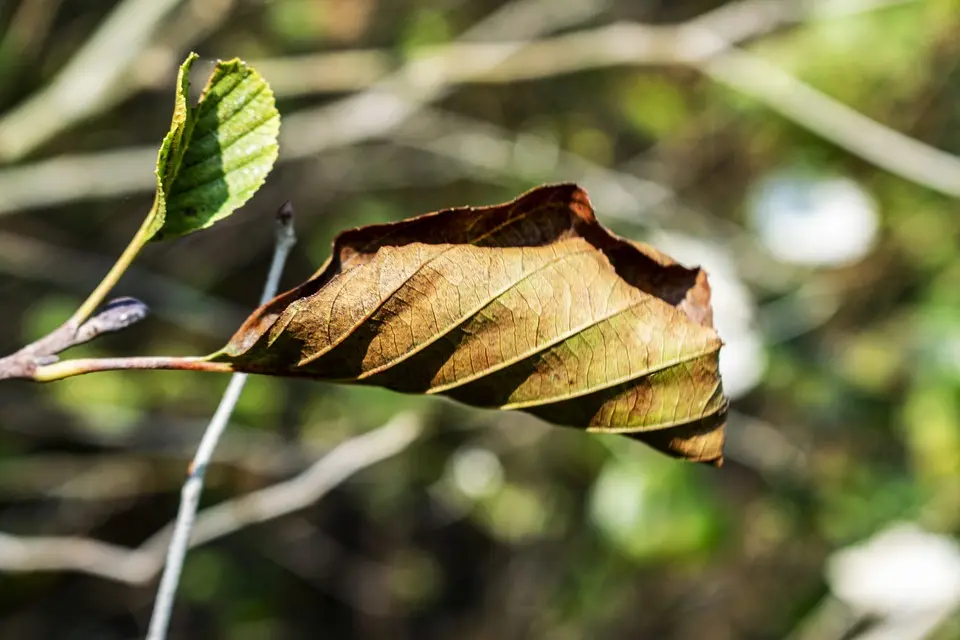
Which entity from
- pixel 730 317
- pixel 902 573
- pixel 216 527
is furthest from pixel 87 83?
pixel 902 573

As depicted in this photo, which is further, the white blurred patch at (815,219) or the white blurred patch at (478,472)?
the white blurred patch at (478,472)

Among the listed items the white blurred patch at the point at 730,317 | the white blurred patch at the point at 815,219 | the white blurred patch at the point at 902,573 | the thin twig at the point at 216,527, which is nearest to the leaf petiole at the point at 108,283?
the thin twig at the point at 216,527

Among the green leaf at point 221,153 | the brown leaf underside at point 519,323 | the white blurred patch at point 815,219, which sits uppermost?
the white blurred patch at point 815,219

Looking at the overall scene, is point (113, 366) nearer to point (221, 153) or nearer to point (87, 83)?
point (221, 153)

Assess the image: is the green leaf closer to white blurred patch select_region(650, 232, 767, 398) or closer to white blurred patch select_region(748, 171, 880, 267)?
white blurred patch select_region(650, 232, 767, 398)

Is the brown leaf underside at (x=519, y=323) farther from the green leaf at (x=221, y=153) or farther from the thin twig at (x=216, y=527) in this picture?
the thin twig at (x=216, y=527)

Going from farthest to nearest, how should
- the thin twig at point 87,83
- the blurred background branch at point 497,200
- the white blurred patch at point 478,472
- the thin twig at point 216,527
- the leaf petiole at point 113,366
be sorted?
A: the white blurred patch at point 478,472 → the blurred background branch at point 497,200 → the thin twig at point 87,83 → the thin twig at point 216,527 → the leaf petiole at point 113,366

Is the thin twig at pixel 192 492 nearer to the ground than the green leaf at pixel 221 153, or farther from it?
nearer to the ground
